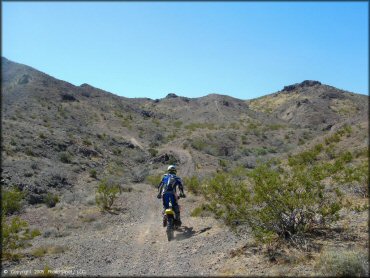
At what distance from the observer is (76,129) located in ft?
138

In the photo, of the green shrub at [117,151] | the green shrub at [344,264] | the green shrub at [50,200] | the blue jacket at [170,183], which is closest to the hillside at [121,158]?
the green shrub at [50,200]

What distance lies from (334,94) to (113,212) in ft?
270

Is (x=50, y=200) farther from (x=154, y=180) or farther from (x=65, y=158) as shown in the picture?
(x=65, y=158)

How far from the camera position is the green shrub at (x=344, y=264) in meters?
6.21

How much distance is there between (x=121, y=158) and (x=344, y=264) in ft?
102

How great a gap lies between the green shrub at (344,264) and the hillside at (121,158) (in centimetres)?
40

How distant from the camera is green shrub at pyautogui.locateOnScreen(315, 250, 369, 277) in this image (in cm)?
621

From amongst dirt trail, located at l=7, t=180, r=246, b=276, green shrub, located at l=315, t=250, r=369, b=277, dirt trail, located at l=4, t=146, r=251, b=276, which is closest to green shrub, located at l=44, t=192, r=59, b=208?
dirt trail, located at l=4, t=146, r=251, b=276

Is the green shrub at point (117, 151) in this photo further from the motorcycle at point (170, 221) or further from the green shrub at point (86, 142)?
the motorcycle at point (170, 221)

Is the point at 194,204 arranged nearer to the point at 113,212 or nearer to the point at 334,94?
the point at 113,212

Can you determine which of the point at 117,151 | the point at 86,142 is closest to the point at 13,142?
the point at 86,142

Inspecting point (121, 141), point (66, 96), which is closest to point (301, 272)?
point (121, 141)

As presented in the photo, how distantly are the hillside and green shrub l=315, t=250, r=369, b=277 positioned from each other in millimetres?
403

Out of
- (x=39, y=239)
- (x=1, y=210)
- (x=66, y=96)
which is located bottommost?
(x=39, y=239)
